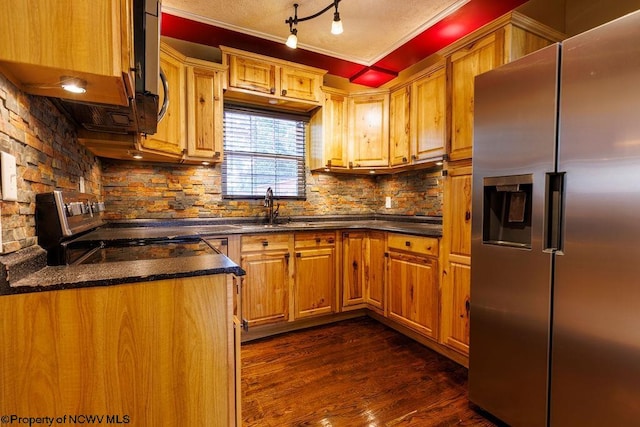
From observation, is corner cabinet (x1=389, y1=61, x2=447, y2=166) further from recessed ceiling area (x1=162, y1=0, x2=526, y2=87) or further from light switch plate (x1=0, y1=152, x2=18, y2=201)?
light switch plate (x1=0, y1=152, x2=18, y2=201)

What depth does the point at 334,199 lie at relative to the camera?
3600 mm

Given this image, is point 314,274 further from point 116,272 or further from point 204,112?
point 116,272

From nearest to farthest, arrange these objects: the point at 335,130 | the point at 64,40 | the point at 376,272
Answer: the point at 64,40 → the point at 376,272 → the point at 335,130

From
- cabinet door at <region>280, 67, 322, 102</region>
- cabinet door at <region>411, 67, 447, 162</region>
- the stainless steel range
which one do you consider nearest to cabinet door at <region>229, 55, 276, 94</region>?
cabinet door at <region>280, 67, 322, 102</region>

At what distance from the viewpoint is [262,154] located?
3205 mm

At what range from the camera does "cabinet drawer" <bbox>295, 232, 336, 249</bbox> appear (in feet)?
9.10

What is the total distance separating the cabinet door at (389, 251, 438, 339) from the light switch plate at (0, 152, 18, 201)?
2.36 meters

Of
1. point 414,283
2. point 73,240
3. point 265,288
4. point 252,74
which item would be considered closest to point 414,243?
point 414,283

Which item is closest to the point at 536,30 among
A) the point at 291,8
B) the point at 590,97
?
the point at 590,97

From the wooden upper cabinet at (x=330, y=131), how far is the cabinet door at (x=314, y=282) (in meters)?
0.98

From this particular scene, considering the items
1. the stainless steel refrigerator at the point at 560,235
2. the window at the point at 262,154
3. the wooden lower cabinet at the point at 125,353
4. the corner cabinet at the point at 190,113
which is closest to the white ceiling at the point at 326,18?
the corner cabinet at the point at 190,113

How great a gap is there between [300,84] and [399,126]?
1.06 metres

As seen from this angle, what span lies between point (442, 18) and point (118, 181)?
9.84 ft

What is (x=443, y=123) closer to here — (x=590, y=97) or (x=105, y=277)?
(x=590, y=97)
